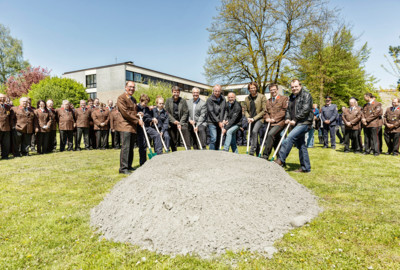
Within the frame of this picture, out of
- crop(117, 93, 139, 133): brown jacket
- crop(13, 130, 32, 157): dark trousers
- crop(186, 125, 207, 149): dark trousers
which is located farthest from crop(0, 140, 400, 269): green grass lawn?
crop(13, 130, 32, 157): dark trousers

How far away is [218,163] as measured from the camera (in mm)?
4117

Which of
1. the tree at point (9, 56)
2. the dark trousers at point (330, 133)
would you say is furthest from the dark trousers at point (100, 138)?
the tree at point (9, 56)

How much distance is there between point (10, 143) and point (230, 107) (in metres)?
9.01

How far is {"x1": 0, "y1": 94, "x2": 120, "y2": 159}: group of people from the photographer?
9.55m

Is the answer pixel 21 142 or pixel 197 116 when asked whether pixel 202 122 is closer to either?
pixel 197 116

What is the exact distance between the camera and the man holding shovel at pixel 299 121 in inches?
251

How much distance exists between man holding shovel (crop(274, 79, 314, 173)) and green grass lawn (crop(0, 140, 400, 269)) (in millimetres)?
916

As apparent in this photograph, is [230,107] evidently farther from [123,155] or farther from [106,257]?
[106,257]

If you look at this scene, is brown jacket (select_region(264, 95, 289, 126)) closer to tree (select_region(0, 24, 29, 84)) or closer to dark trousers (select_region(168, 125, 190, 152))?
dark trousers (select_region(168, 125, 190, 152))

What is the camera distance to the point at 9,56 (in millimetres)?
41219

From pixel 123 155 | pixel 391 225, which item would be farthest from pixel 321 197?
pixel 123 155

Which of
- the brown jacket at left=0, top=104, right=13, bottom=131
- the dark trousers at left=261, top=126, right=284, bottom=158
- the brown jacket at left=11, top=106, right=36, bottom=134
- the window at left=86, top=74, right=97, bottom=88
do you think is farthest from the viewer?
the window at left=86, top=74, right=97, bottom=88

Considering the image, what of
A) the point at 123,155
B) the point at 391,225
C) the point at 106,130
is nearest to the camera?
the point at 391,225

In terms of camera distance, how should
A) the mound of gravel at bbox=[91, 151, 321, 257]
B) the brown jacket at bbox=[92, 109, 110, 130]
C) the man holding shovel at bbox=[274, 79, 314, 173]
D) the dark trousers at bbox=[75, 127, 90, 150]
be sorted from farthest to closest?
1. the brown jacket at bbox=[92, 109, 110, 130]
2. the dark trousers at bbox=[75, 127, 90, 150]
3. the man holding shovel at bbox=[274, 79, 314, 173]
4. the mound of gravel at bbox=[91, 151, 321, 257]
